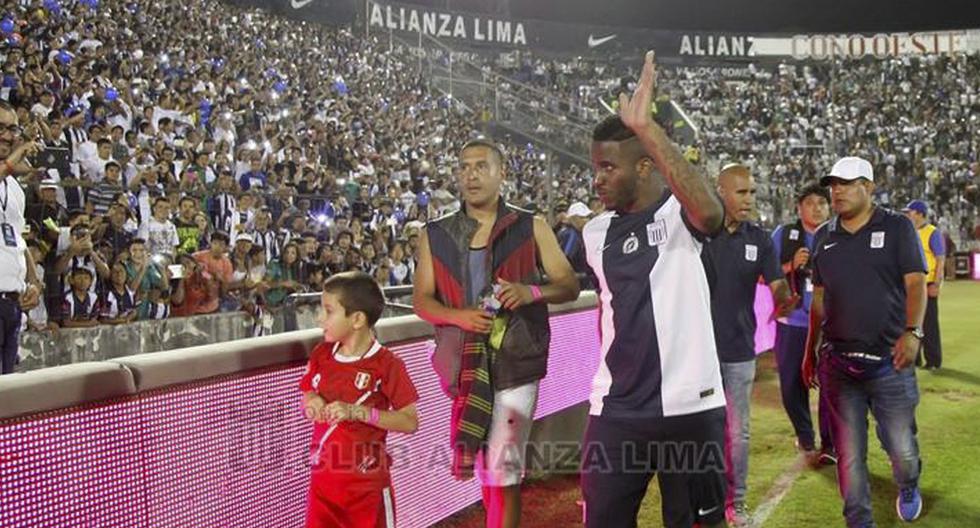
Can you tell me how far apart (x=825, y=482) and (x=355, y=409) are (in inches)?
164

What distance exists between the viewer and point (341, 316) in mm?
3869

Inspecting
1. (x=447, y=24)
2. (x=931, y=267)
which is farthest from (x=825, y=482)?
(x=447, y=24)

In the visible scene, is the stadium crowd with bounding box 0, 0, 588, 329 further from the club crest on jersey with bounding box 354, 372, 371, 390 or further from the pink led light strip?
the club crest on jersey with bounding box 354, 372, 371, 390

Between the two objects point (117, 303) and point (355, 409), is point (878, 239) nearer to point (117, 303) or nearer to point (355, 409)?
point (355, 409)

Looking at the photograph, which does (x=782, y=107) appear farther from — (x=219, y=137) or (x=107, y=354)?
(x=107, y=354)

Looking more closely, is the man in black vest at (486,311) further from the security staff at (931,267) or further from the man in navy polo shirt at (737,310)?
the security staff at (931,267)

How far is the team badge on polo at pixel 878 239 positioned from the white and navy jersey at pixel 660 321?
2022 millimetres

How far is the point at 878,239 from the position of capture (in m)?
5.04

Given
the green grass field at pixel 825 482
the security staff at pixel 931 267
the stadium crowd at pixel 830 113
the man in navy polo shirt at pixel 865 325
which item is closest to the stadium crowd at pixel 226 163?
the stadium crowd at pixel 830 113

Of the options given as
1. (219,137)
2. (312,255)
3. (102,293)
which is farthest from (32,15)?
(102,293)

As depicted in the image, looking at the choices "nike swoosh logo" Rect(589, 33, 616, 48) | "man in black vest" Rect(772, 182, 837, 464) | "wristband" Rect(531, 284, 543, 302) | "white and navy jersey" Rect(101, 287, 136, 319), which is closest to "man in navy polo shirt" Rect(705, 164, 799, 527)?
"wristband" Rect(531, 284, 543, 302)

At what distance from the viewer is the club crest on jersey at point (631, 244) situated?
337 cm

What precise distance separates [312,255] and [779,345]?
18.7ft

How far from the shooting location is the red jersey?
3.80 metres
